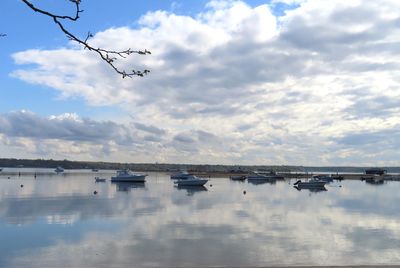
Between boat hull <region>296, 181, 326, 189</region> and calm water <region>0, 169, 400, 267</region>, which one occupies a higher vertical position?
boat hull <region>296, 181, 326, 189</region>

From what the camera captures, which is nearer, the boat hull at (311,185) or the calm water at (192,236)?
A: the calm water at (192,236)

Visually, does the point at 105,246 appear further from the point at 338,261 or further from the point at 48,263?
the point at 338,261

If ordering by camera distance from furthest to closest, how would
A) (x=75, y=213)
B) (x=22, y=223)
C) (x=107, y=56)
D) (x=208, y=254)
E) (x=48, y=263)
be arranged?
(x=75, y=213) < (x=22, y=223) < (x=208, y=254) < (x=48, y=263) < (x=107, y=56)

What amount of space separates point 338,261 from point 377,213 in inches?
910

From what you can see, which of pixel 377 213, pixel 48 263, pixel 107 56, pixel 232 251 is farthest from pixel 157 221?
pixel 107 56

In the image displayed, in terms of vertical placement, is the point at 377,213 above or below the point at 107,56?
below

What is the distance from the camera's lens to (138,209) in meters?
40.9

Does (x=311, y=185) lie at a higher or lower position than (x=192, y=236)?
higher

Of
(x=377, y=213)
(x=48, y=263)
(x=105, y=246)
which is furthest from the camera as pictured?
(x=377, y=213)

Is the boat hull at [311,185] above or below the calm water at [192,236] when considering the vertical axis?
above

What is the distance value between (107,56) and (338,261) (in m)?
16.9

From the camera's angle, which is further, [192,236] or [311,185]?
[311,185]

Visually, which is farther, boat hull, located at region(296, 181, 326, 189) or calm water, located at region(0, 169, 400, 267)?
boat hull, located at region(296, 181, 326, 189)

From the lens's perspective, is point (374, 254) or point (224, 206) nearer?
point (374, 254)
